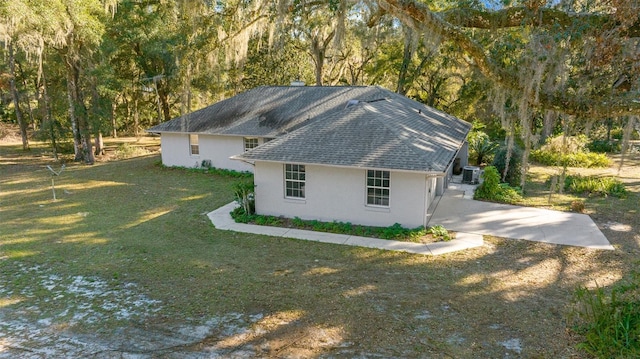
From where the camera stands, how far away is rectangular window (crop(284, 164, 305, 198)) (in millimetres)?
12547

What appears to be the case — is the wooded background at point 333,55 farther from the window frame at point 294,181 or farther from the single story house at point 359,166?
the window frame at point 294,181

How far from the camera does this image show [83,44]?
67.9 feet

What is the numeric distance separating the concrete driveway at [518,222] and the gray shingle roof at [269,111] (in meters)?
7.52

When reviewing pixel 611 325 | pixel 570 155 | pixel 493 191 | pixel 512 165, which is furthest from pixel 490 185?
pixel 570 155

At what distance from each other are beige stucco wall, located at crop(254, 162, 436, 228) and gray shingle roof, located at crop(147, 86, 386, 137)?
230 inches

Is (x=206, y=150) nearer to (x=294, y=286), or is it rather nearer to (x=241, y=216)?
(x=241, y=216)

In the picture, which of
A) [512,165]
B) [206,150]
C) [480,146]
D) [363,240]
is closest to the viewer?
[363,240]

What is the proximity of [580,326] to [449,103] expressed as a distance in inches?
957

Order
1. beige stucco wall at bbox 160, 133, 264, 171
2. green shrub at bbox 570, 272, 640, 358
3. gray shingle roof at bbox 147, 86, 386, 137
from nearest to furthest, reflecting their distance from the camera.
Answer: green shrub at bbox 570, 272, 640, 358, gray shingle roof at bbox 147, 86, 386, 137, beige stucco wall at bbox 160, 133, 264, 171

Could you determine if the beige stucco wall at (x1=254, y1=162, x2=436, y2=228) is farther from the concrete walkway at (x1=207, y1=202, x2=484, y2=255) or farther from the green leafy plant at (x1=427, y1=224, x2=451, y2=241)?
the concrete walkway at (x1=207, y1=202, x2=484, y2=255)

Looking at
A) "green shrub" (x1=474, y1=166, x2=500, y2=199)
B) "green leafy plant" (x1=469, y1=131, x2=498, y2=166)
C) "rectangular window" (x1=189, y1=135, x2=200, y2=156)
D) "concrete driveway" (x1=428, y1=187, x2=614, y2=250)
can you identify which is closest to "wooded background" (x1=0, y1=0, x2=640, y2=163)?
"green leafy plant" (x1=469, y1=131, x2=498, y2=166)

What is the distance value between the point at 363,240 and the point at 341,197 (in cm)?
169

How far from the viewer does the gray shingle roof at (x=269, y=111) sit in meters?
19.0

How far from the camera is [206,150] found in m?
20.4
